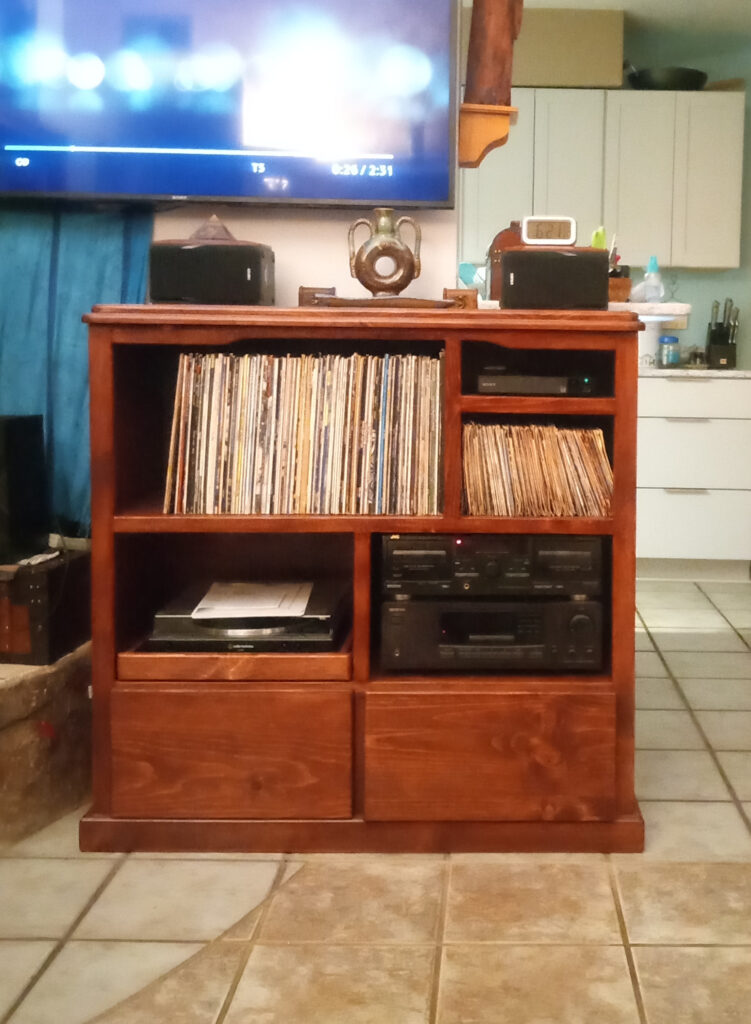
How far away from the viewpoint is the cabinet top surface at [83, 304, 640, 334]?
1.59 m

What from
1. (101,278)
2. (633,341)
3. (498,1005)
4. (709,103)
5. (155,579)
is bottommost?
(498,1005)

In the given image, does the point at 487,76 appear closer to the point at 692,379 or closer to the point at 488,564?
the point at 488,564

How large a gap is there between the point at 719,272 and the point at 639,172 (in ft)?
1.94

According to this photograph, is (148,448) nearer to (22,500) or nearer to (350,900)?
→ (22,500)

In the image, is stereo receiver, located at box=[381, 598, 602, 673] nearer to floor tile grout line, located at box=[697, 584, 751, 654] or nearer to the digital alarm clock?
the digital alarm clock

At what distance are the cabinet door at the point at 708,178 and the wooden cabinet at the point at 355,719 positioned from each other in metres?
3.07

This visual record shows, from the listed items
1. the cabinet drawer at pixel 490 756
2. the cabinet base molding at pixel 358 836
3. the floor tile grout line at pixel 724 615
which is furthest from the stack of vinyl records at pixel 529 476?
the floor tile grout line at pixel 724 615

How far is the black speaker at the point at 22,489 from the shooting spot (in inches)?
70.4

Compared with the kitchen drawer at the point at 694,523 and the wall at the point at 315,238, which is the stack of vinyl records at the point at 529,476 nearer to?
the wall at the point at 315,238

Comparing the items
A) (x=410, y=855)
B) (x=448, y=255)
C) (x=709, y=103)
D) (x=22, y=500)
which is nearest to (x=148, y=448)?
(x=22, y=500)

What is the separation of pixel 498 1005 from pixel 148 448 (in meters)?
1.11

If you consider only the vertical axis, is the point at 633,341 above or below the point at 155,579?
above

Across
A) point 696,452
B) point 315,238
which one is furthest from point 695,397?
point 315,238

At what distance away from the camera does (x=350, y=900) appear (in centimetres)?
150
